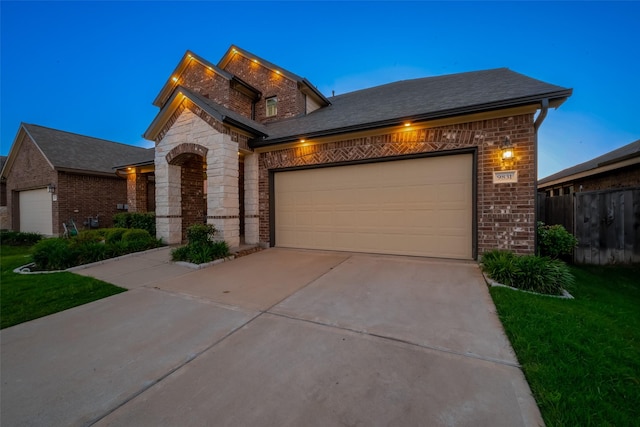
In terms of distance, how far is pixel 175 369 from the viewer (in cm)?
229

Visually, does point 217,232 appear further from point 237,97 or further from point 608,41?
point 608,41

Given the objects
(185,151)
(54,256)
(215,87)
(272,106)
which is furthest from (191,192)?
(272,106)

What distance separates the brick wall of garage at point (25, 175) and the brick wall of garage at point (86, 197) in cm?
44

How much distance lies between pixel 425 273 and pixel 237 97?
10331mm

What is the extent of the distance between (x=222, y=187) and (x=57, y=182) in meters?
12.2

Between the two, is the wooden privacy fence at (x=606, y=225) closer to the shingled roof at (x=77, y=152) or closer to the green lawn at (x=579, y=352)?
the green lawn at (x=579, y=352)

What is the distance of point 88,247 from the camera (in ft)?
21.8

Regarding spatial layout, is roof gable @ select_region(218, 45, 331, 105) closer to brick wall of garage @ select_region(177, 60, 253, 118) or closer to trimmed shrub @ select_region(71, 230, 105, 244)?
brick wall of garage @ select_region(177, 60, 253, 118)

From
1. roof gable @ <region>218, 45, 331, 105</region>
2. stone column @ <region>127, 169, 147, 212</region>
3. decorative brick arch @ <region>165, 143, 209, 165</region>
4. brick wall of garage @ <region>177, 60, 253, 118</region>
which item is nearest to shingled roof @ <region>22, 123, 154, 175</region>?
stone column @ <region>127, 169, 147, 212</region>

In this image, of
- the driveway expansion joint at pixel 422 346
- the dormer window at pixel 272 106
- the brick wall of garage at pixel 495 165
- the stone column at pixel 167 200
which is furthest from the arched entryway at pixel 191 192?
the driveway expansion joint at pixel 422 346

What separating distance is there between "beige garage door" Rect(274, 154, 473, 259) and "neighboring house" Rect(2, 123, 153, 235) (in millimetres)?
10252

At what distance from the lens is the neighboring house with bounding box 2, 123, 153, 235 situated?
13.2m

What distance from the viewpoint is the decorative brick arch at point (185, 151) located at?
752cm

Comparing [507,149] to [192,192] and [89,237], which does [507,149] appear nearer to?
[192,192]
